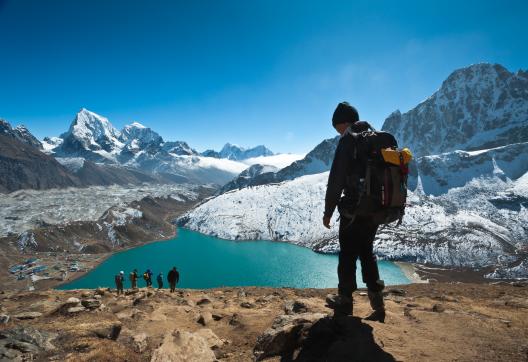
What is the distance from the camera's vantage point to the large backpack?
20.6 ft

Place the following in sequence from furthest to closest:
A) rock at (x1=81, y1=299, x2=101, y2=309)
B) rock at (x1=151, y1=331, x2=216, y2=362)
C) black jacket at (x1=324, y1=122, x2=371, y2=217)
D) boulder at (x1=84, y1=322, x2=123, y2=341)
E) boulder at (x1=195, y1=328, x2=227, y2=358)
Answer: rock at (x1=81, y1=299, x2=101, y2=309)
boulder at (x1=84, y1=322, x2=123, y2=341)
boulder at (x1=195, y1=328, x2=227, y2=358)
rock at (x1=151, y1=331, x2=216, y2=362)
black jacket at (x1=324, y1=122, x2=371, y2=217)

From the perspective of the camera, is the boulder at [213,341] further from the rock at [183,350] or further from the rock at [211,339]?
the rock at [183,350]

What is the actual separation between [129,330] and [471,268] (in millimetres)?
194309

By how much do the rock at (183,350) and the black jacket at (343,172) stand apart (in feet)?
14.7

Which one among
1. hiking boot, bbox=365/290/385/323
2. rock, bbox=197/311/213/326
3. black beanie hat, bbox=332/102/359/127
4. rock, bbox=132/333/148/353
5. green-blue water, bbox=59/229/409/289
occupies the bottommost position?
green-blue water, bbox=59/229/409/289

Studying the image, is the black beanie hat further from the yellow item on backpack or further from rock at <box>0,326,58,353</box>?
rock at <box>0,326,58,353</box>

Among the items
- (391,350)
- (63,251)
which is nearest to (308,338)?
(391,350)

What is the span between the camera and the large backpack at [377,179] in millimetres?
6285

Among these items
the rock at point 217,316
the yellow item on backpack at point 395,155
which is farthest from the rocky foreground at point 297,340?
the yellow item on backpack at point 395,155

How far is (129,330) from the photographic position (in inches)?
426

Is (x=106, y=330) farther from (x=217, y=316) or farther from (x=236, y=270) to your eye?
(x=236, y=270)

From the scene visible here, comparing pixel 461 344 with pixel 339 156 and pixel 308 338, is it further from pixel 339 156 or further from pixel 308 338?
pixel 339 156

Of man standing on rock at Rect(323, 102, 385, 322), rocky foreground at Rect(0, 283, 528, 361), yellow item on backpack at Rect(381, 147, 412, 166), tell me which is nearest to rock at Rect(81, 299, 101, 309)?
rocky foreground at Rect(0, 283, 528, 361)

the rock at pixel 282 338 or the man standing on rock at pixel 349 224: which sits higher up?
the man standing on rock at pixel 349 224
